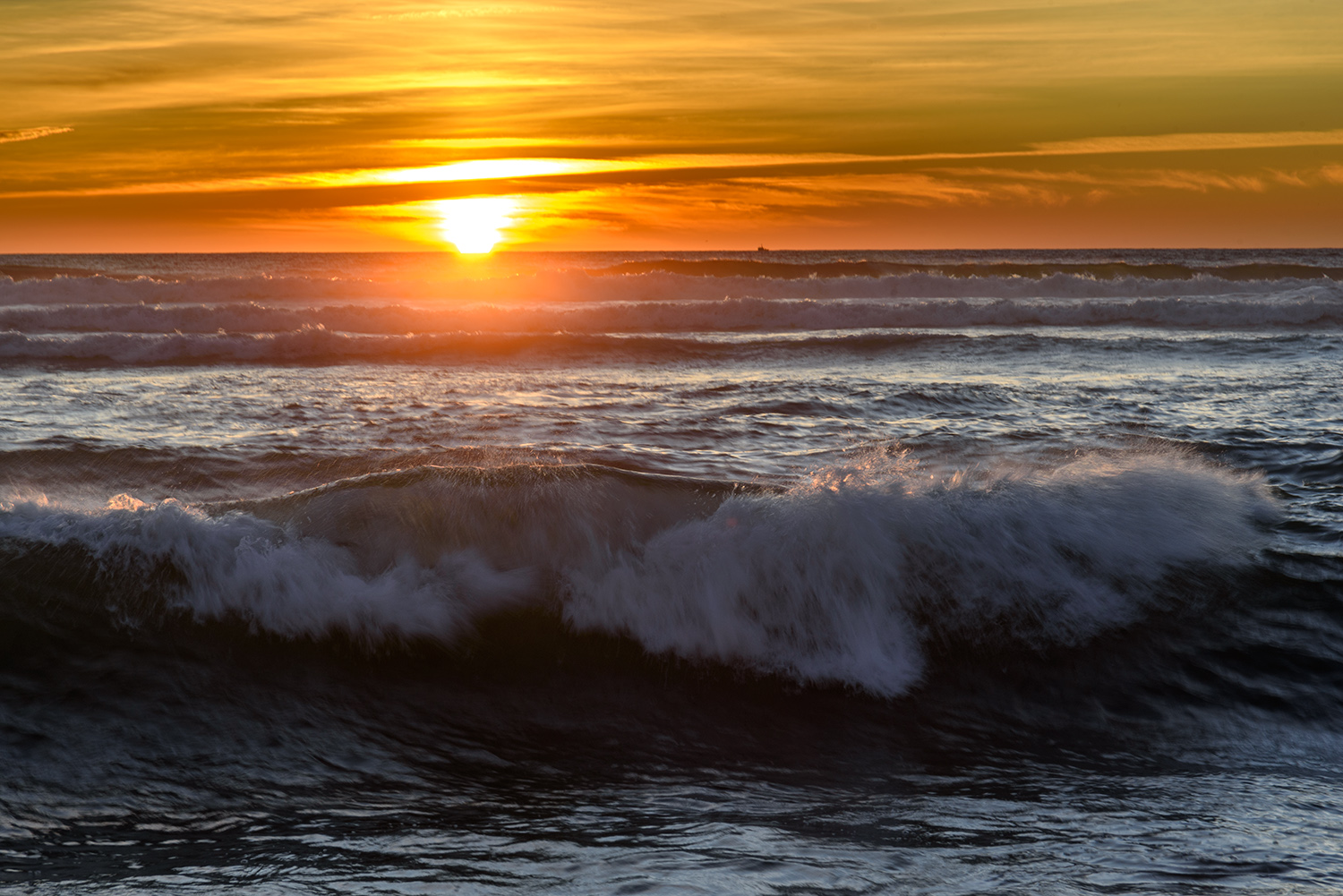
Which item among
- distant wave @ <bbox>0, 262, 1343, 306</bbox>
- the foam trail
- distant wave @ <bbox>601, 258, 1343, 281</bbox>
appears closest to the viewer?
the foam trail

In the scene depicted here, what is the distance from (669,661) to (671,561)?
515 mm

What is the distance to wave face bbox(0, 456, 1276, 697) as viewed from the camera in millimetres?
4301

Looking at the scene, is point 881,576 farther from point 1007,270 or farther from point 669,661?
point 1007,270

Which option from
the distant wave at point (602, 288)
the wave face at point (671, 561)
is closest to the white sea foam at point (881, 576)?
the wave face at point (671, 561)

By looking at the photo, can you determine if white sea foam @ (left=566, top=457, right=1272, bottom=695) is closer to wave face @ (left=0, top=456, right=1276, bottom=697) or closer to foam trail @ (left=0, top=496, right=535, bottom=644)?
wave face @ (left=0, top=456, right=1276, bottom=697)

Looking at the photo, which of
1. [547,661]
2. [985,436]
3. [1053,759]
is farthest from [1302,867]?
[985,436]

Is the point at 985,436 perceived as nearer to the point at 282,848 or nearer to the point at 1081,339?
the point at 282,848

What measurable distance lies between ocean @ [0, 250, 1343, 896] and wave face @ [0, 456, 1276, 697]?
0.06ft

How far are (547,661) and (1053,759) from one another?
2089mm

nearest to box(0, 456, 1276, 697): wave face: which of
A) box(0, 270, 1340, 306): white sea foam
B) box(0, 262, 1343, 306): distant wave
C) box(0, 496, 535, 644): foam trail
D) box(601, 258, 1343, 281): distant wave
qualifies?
box(0, 496, 535, 644): foam trail

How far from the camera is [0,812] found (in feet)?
9.86

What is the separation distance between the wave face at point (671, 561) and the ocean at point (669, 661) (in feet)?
0.06

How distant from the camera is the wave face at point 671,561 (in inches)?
169

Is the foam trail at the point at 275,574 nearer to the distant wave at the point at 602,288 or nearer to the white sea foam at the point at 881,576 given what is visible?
the white sea foam at the point at 881,576
